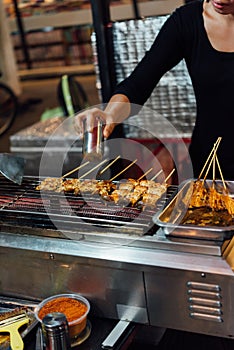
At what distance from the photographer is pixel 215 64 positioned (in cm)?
212

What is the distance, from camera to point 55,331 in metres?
1.46

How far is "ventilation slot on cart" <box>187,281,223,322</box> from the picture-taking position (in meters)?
1.52

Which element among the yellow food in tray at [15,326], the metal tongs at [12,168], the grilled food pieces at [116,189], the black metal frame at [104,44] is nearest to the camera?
the yellow food in tray at [15,326]

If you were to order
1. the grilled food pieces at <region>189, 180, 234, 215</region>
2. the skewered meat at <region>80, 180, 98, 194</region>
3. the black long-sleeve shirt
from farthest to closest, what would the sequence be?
the black long-sleeve shirt, the skewered meat at <region>80, 180, 98, 194</region>, the grilled food pieces at <region>189, 180, 234, 215</region>

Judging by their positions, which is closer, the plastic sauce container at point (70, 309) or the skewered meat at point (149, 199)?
the plastic sauce container at point (70, 309)

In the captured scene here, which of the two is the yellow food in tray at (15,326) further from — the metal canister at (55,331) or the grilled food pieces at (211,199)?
the grilled food pieces at (211,199)

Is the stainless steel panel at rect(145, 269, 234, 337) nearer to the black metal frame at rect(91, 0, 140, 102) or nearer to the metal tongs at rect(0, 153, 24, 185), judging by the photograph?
the metal tongs at rect(0, 153, 24, 185)

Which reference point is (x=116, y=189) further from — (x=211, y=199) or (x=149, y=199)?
(x=211, y=199)

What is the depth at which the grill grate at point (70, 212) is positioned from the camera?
167cm

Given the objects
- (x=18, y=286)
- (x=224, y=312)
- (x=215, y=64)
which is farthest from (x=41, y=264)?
(x=215, y=64)

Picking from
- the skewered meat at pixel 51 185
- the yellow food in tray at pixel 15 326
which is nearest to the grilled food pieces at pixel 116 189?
the skewered meat at pixel 51 185

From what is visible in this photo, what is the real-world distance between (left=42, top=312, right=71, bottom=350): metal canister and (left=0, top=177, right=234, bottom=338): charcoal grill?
23 cm

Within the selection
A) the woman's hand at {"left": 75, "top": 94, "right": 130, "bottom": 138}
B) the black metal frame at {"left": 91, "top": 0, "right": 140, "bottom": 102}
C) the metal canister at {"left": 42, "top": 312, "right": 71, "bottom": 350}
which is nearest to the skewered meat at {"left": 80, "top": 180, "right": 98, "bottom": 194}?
the woman's hand at {"left": 75, "top": 94, "right": 130, "bottom": 138}

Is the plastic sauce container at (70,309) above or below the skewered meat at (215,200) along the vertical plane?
below
